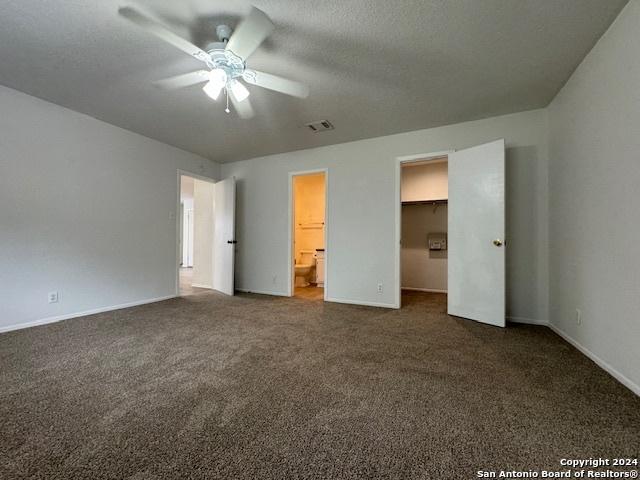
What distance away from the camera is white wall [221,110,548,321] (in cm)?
317

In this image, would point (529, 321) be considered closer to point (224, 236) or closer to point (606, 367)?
point (606, 367)

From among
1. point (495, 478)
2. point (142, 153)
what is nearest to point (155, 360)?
point (495, 478)

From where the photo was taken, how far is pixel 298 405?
1513 mm

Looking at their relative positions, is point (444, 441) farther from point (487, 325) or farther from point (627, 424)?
point (487, 325)

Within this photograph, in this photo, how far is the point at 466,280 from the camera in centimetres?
329

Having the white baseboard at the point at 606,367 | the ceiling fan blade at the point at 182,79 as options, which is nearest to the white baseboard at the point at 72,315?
the ceiling fan blade at the point at 182,79

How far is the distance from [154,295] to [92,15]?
11.2 ft

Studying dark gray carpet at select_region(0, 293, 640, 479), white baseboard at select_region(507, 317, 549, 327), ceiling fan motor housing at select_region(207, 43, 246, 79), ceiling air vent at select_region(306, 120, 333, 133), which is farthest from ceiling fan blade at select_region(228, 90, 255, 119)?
white baseboard at select_region(507, 317, 549, 327)

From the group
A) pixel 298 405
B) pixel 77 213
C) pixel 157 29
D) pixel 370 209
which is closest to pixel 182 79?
pixel 157 29

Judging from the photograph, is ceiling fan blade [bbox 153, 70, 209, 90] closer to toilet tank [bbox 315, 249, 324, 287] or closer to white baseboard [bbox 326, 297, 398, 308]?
white baseboard [bbox 326, 297, 398, 308]

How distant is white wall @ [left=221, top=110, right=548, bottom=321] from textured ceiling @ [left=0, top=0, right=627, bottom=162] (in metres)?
0.34

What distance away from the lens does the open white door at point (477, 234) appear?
119 inches

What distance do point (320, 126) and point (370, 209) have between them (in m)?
1.34

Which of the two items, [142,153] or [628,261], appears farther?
[142,153]
